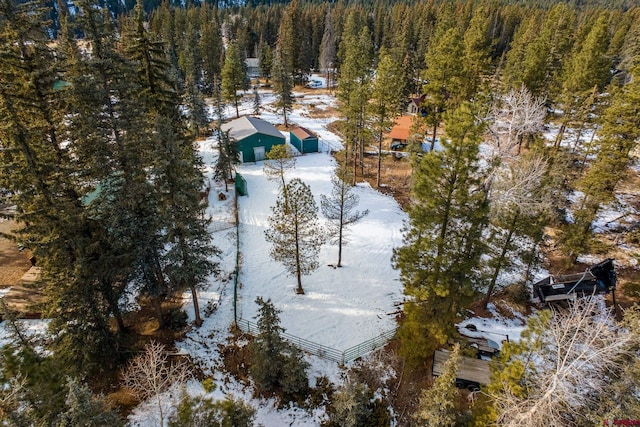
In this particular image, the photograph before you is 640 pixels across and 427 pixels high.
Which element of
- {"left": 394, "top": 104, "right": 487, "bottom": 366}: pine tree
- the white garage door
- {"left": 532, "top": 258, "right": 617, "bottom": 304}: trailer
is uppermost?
{"left": 394, "top": 104, "right": 487, "bottom": 366}: pine tree

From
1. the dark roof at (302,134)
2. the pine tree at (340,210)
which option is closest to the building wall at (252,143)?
the dark roof at (302,134)

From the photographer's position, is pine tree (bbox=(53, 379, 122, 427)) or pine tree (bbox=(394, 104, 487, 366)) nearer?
pine tree (bbox=(53, 379, 122, 427))

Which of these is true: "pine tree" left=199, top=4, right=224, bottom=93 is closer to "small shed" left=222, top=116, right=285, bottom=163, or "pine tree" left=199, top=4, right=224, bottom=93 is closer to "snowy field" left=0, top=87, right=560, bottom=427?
"small shed" left=222, top=116, right=285, bottom=163

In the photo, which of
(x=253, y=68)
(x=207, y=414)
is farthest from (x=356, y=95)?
(x=253, y=68)

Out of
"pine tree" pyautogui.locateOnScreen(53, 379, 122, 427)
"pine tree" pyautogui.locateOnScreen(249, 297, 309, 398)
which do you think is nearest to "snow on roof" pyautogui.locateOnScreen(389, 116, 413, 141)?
"pine tree" pyautogui.locateOnScreen(249, 297, 309, 398)

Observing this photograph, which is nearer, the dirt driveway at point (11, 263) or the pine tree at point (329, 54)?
the dirt driveway at point (11, 263)

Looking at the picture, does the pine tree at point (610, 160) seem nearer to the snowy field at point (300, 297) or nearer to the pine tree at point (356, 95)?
the snowy field at point (300, 297)

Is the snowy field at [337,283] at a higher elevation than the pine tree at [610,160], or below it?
below
